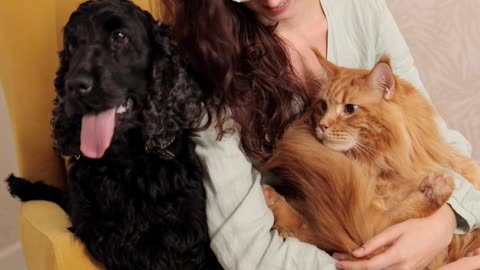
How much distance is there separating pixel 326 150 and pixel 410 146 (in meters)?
0.16

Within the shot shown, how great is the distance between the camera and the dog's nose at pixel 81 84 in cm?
92

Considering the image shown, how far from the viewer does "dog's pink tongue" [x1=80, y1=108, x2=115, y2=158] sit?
37.9 inches

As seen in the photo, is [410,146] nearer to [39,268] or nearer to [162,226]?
[162,226]

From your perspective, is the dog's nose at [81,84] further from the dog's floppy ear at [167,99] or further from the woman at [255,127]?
the woman at [255,127]

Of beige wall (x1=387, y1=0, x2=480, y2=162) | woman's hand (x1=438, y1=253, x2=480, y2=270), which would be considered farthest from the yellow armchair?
beige wall (x1=387, y1=0, x2=480, y2=162)

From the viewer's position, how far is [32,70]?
124cm

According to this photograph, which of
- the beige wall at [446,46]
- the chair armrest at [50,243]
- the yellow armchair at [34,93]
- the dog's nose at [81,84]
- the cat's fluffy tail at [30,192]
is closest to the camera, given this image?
the dog's nose at [81,84]

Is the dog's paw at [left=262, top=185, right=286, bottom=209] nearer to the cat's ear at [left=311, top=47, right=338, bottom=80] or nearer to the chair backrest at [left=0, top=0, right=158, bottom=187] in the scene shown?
the cat's ear at [left=311, top=47, right=338, bottom=80]

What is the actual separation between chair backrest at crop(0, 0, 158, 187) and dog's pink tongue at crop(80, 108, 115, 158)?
0.35m

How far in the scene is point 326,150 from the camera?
Answer: 108 cm

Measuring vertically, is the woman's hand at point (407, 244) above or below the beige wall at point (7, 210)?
above

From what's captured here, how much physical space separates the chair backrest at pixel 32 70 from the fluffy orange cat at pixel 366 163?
0.58 metres

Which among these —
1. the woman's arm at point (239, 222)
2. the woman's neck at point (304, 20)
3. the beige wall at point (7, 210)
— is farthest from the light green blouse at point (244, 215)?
the beige wall at point (7, 210)

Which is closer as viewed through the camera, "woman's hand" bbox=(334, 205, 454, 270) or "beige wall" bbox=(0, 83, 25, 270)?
"woman's hand" bbox=(334, 205, 454, 270)
